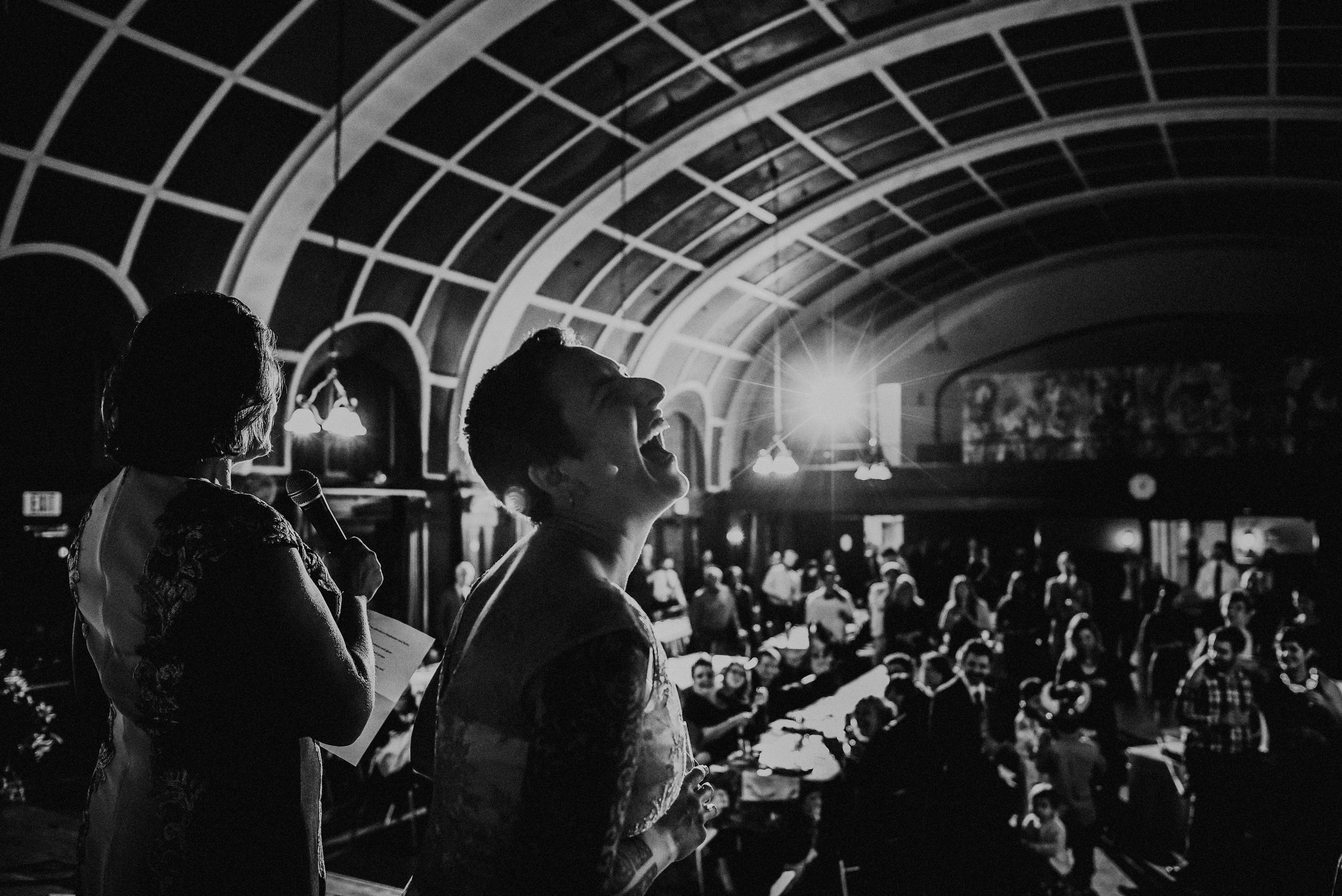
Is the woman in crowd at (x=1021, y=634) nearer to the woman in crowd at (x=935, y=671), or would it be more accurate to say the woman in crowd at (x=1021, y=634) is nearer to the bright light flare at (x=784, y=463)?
the woman in crowd at (x=935, y=671)

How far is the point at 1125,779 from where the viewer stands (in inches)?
347

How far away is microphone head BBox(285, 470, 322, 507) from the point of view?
1.85 m

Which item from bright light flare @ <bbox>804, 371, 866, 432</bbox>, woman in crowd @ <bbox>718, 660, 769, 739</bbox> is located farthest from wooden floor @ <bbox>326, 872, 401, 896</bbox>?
bright light flare @ <bbox>804, 371, 866, 432</bbox>

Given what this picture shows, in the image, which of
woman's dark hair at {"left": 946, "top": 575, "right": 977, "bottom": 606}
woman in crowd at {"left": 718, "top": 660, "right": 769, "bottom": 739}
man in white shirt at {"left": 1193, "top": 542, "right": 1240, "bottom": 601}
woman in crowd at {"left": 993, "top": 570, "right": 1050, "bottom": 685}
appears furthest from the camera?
man in white shirt at {"left": 1193, "top": 542, "right": 1240, "bottom": 601}

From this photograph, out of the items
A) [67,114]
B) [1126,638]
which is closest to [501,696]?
[67,114]

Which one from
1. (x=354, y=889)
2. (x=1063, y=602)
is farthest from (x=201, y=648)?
(x=1063, y=602)

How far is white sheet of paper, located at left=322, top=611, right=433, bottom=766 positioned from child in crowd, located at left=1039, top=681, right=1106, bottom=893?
18.7 feet

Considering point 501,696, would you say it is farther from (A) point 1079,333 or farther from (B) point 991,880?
(A) point 1079,333

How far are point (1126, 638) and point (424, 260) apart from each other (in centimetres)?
1132

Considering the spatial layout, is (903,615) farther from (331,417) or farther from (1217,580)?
(331,417)

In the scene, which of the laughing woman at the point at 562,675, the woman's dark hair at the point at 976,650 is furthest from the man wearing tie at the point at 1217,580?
the laughing woman at the point at 562,675

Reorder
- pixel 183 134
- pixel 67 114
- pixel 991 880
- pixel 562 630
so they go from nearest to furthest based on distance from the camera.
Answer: pixel 562 630 < pixel 991 880 < pixel 67 114 < pixel 183 134

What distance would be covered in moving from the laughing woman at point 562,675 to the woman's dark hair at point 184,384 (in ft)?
1.44

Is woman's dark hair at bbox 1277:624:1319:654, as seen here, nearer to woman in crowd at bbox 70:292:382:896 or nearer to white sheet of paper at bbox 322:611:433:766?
white sheet of paper at bbox 322:611:433:766
